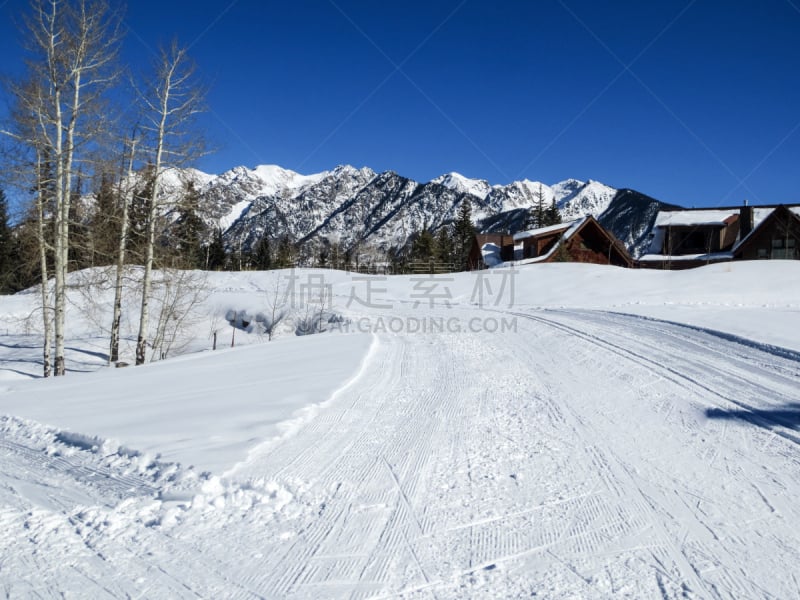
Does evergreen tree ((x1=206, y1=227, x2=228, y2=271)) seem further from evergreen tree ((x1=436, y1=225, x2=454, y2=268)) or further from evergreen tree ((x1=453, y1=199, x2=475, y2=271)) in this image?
evergreen tree ((x1=453, y1=199, x2=475, y2=271))

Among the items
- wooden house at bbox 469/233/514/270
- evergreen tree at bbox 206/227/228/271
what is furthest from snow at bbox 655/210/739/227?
evergreen tree at bbox 206/227/228/271

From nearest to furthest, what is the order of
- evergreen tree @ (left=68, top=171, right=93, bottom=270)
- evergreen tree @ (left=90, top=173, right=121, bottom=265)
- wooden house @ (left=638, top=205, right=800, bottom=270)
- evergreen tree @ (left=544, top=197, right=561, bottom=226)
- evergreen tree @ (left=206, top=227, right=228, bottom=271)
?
evergreen tree @ (left=68, top=171, right=93, bottom=270), evergreen tree @ (left=90, top=173, right=121, bottom=265), wooden house @ (left=638, top=205, right=800, bottom=270), evergreen tree @ (left=206, top=227, right=228, bottom=271), evergreen tree @ (left=544, top=197, right=561, bottom=226)

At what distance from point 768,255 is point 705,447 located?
39637 millimetres

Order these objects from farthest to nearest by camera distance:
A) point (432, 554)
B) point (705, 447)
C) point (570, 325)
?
point (570, 325) < point (705, 447) < point (432, 554)

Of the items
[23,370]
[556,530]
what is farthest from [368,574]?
[23,370]

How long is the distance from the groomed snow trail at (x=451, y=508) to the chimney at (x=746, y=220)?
41.1 meters

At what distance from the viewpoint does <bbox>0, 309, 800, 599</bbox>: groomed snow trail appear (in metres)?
2.75

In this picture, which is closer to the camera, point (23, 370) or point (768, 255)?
point (23, 370)

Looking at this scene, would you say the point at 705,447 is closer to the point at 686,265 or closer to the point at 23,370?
the point at 23,370

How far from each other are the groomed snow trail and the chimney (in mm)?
41060

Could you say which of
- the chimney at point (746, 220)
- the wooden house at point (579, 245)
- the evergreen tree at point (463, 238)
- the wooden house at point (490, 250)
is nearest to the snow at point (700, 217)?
the chimney at point (746, 220)

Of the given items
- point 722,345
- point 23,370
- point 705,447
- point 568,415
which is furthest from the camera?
point 23,370

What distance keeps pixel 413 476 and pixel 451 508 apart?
615mm

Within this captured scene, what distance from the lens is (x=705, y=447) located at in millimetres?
4711
